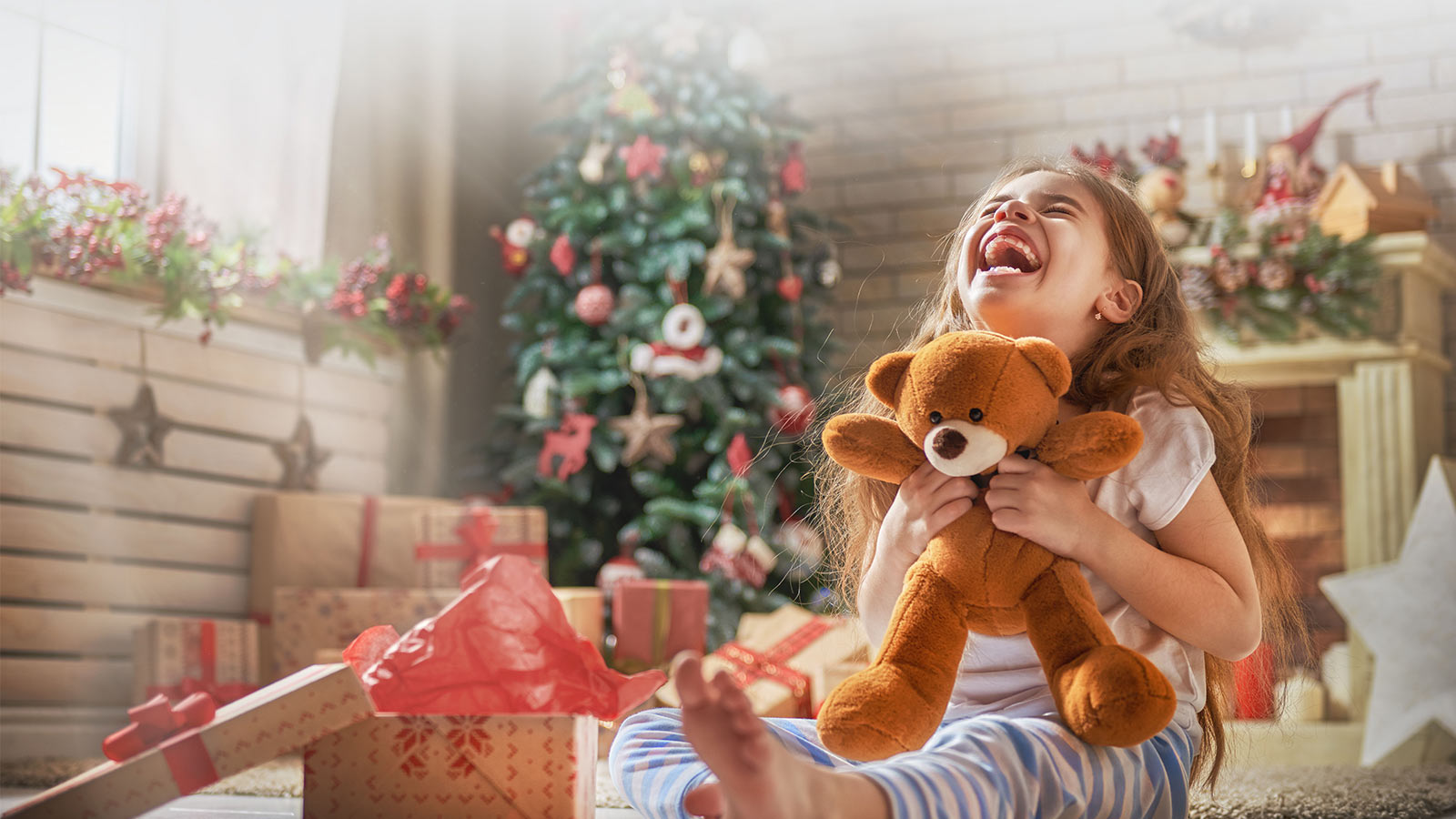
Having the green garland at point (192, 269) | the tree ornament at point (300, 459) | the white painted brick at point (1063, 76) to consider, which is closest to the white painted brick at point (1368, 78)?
the white painted brick at point (1063, 76)

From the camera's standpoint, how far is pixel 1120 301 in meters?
1.18

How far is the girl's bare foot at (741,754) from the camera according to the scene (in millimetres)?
765

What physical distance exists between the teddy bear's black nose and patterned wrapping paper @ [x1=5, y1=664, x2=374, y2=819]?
0.53m

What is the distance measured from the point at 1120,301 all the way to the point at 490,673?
689 mm

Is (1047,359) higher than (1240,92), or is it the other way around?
(1240,92)

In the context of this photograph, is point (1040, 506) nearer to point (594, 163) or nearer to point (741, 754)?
point (741, 754)

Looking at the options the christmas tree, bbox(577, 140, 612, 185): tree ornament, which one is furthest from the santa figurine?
bbox(577, 140, 612, 185): tree ornament

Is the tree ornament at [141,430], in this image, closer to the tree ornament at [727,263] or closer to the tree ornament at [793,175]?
the tree ornament at [727,263]

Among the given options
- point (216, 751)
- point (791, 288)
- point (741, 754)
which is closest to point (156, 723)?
point (216, 751)

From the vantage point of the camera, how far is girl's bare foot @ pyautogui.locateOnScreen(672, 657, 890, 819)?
0.76 meters

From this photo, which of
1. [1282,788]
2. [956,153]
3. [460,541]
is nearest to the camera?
[1282,788]

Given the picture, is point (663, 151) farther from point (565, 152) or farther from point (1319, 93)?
point (1319, 93)

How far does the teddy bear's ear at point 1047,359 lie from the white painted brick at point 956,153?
2.59 meters

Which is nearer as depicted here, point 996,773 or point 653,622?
point 996,773
